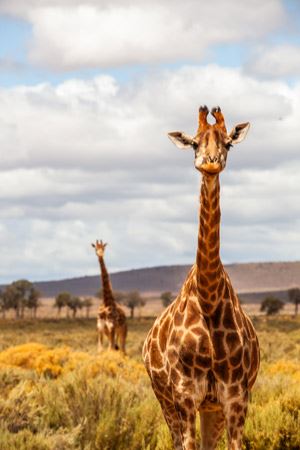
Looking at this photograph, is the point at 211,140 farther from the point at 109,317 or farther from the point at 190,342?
the point at 109,317

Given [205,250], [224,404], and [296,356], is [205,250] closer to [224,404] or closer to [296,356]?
[224,404]

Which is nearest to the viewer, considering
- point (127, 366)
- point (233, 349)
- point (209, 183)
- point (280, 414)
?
point (209, 183)

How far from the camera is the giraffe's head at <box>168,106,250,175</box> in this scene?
673 cm

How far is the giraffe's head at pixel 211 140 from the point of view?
6730 mm

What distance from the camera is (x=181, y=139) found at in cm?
720

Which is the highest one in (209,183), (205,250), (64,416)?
(209,183)

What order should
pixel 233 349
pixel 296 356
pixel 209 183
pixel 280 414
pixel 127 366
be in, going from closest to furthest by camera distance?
1. pixel 209 183
2. pixel 233 349
3. pixel 280 414
4. pixel 127 366
5. pixel 296 356

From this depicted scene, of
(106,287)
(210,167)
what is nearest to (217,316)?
(210,167)

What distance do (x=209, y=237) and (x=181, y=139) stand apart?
828 millimetres

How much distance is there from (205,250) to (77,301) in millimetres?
131936

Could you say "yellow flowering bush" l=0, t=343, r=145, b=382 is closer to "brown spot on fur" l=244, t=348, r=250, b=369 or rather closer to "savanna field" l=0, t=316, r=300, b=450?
"savanna field" l=0, t=316, r=300, b=450

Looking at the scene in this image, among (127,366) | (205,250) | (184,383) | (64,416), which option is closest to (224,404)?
(184,383)

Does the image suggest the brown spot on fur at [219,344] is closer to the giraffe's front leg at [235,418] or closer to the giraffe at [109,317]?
the giraffe's front leg at [235,418]

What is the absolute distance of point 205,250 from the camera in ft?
24.4
